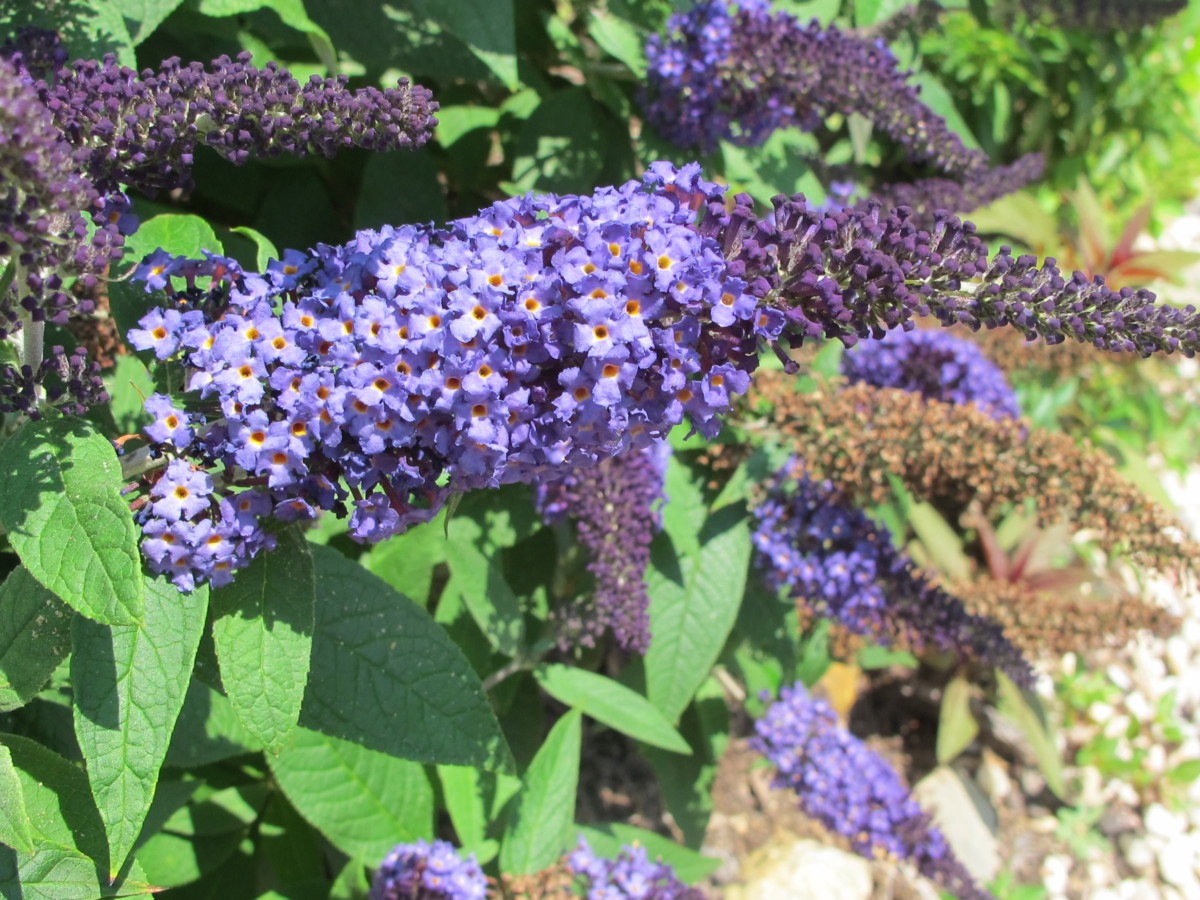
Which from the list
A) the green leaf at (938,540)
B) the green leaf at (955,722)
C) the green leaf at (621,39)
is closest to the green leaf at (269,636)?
the green leaf at (621,39)

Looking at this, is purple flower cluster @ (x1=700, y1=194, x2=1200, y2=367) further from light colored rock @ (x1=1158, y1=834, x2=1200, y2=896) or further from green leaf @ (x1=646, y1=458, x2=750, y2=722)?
light colored rock @ (x1=1158, y1=834, x2=1200, y2=896)

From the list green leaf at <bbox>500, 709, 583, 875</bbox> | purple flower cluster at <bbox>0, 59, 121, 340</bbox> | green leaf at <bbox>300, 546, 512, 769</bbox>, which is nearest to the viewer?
purple flower cluster at <bbox>0, 59, 121, 340</bbox>

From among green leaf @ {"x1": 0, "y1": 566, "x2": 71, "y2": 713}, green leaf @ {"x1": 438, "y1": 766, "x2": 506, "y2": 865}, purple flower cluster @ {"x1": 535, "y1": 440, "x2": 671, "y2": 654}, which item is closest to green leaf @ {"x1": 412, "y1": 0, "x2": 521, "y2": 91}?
purple flower cluster @ {"x1": 535, "y1": 440, "x2": 671, "y2": 654}

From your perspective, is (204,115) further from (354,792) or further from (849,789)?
(849,789)

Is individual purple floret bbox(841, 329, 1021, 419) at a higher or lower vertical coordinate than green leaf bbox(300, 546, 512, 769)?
higher

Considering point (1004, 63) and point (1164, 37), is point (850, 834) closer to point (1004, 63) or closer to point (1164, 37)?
point (1004, 63)

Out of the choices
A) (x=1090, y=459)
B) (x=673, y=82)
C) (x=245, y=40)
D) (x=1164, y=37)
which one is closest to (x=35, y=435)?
(x=245, y=40)

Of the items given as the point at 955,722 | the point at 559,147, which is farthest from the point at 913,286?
the point at 955,722
